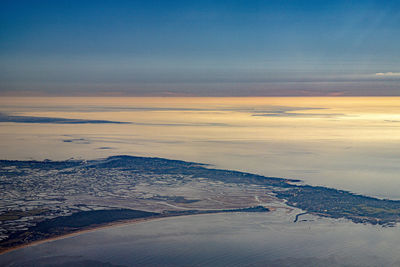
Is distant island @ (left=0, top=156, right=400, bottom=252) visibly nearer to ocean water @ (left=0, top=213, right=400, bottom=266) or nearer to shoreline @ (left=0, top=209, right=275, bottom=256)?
shoreline @ (left=0, top=209, right=275, bottom=256)

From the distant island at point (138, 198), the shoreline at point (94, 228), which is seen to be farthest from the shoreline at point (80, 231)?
the distant island at point (138, 198)

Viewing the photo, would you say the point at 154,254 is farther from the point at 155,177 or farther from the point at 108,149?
the point at 108,149

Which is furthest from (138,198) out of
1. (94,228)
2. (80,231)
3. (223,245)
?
(223,245)

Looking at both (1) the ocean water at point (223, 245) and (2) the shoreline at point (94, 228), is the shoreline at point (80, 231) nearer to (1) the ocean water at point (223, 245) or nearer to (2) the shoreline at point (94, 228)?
(2) the shoreline at point (94, 228)

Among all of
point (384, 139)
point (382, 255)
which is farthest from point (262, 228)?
point (384, 139)

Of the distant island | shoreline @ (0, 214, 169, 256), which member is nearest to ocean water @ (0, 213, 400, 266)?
shoreline @ (0, 214, 169, 256)
